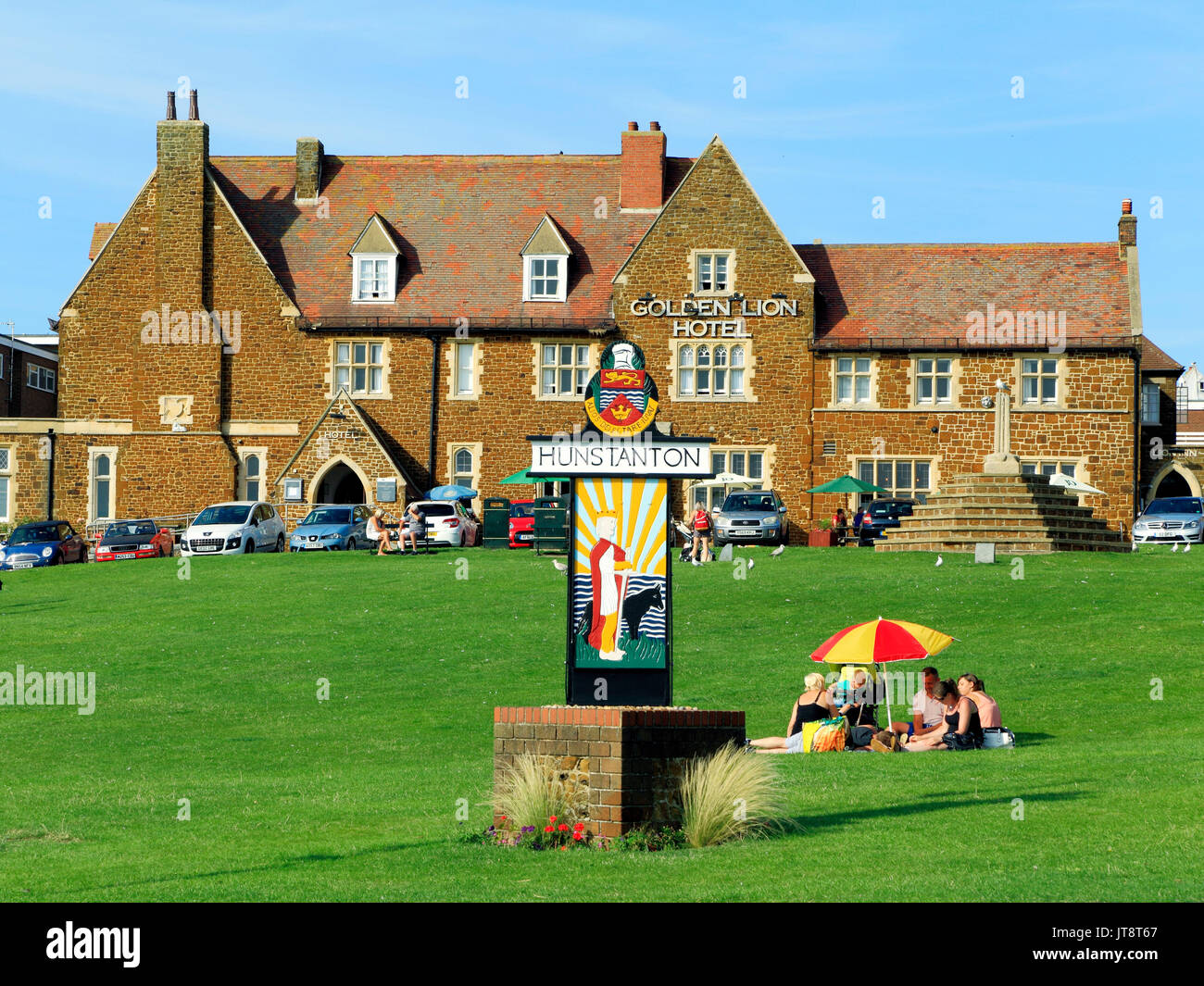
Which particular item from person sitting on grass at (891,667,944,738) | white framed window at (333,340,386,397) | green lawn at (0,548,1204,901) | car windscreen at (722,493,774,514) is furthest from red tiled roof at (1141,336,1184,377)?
person sitting on grass at (891,667,944,738)

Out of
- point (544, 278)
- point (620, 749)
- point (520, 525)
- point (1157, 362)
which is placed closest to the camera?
point (620, 749)

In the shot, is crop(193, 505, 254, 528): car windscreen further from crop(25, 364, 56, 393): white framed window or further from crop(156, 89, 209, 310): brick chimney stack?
crop(25, 364, 56, 393): white framed window

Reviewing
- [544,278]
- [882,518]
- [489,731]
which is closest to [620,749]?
[489,731]

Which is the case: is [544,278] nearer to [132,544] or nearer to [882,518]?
[882,518]

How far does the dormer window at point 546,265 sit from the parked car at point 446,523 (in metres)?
9.11

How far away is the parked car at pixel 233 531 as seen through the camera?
4203cm

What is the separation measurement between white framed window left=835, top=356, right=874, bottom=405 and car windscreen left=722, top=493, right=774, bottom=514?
7.29 meters

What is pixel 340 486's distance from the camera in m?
53.0

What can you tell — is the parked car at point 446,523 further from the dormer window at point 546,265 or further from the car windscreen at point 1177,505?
the car windscreen at point 1177,505

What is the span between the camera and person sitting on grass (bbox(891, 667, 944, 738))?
57.9 ft

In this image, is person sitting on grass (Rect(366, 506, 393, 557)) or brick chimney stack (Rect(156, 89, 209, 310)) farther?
brick chimney stack (Rect(156, 89, 209, 310))

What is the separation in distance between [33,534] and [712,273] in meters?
21.8

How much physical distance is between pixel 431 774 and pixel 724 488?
34561 millimetres

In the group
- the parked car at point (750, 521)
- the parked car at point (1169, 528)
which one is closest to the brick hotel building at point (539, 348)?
the parked car at point (1169, 528)
